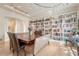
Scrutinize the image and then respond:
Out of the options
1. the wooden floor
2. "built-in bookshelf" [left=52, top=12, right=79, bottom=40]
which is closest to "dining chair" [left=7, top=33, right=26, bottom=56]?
the wooden floor

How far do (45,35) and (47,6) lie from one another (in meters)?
0.60

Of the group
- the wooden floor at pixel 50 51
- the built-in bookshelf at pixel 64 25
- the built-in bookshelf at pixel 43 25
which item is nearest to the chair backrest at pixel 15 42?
the wooden floor at pixel 50 51

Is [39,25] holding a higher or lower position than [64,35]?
higher

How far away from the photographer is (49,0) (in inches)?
90.4

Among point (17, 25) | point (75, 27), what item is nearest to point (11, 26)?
point (17, 25)

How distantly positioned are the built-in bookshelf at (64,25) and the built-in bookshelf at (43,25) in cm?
8

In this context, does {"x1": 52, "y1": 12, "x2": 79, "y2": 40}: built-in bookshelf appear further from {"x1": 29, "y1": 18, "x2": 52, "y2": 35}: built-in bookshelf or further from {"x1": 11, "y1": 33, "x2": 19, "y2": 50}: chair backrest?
{"x1": 11, "y1": 33, "x2": 19, "y2": 50}: chair backrest

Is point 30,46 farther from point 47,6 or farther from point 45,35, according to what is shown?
point 47,6

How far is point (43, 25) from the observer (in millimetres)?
2322

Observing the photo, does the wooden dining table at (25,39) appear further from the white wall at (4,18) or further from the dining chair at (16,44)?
the white wall at (4,18)

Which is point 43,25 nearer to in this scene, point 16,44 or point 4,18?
point 16,44

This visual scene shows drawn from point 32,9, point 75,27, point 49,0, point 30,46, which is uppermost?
point 49,0

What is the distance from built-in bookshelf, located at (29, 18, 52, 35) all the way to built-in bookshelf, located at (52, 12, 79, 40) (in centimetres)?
8

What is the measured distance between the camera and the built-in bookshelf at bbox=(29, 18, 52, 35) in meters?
2.29
